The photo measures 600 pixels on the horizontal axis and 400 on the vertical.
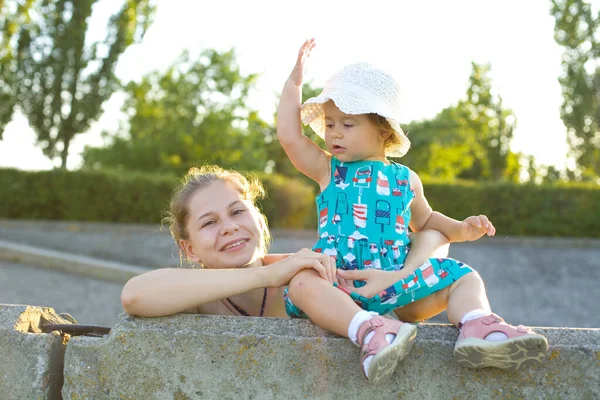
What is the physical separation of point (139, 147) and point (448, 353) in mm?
25131

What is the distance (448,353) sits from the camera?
2438mm

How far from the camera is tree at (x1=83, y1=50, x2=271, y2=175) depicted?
26.5 m

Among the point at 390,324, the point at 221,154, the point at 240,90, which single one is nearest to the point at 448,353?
the point at 390,324

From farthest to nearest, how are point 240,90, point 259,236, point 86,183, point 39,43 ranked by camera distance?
1. point 240,90
2. point 39,43
3. point 86,183
4. point 259,236

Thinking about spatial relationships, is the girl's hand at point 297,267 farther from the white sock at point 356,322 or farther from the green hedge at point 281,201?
the green hedge at point 281,201

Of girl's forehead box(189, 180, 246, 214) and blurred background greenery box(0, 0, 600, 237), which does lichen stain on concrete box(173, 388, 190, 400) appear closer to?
girl's forehead box(189, 180, 246, 214)

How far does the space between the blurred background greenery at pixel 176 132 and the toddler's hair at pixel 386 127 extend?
38.0ft

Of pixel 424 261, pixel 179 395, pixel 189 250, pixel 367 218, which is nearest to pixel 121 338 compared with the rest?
pixel 179 395

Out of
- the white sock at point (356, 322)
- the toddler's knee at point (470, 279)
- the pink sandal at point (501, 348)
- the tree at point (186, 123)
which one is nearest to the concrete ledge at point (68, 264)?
the toddler's knee at point (470, 279)

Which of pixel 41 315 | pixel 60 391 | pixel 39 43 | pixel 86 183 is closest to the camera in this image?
pixel 60 391

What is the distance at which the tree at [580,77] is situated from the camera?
67.2ft

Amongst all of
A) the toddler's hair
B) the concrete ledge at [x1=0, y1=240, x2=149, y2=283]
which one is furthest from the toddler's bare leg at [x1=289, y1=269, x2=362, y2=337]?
the concrete ledge at [x1=0, y1=240, x2=149, y2=283]

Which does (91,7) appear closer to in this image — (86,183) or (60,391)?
(86,183)

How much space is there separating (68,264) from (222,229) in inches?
307
